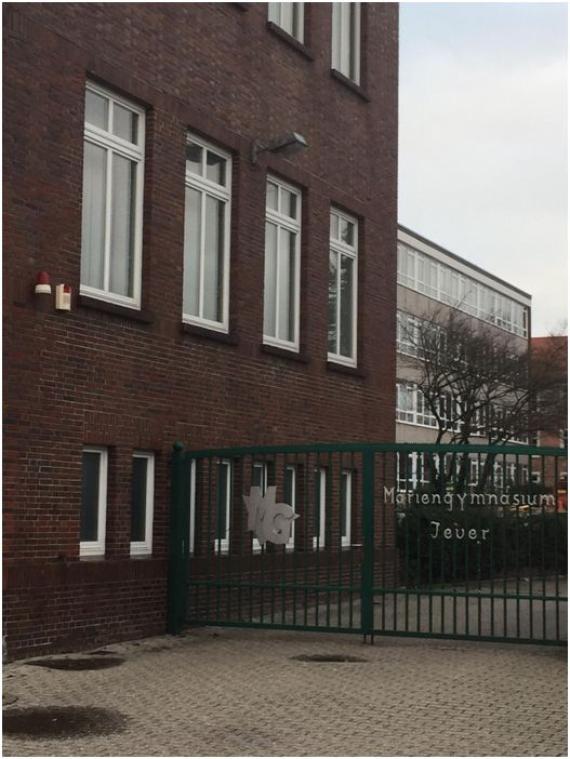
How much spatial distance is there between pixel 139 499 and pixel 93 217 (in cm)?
321

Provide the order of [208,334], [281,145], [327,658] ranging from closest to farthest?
[327,658] < [208,334] < [281,145]

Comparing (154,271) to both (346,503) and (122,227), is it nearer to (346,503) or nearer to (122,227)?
(122,227)

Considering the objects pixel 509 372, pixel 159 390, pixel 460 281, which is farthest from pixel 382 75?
pixel 460 281

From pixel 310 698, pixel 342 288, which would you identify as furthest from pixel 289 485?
pixel 310 698

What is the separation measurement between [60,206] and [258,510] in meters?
4.21

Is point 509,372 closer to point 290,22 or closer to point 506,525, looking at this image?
point 290,22

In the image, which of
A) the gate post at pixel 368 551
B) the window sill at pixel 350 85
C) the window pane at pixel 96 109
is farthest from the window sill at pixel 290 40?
the gate post at pixel 368 551

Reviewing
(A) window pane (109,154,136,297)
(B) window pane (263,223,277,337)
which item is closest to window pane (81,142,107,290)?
(A) window pane (109,154,136,297)

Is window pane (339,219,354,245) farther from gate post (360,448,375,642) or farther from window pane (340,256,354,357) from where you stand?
gate post (360,448,375,642)

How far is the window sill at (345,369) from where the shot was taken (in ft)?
59.8

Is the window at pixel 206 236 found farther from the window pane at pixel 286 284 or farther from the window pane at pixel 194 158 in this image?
the window pane at pixel 286 284

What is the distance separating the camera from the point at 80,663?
38.9ft

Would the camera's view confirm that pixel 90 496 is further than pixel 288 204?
No

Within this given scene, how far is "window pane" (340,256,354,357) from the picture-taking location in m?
19.0
